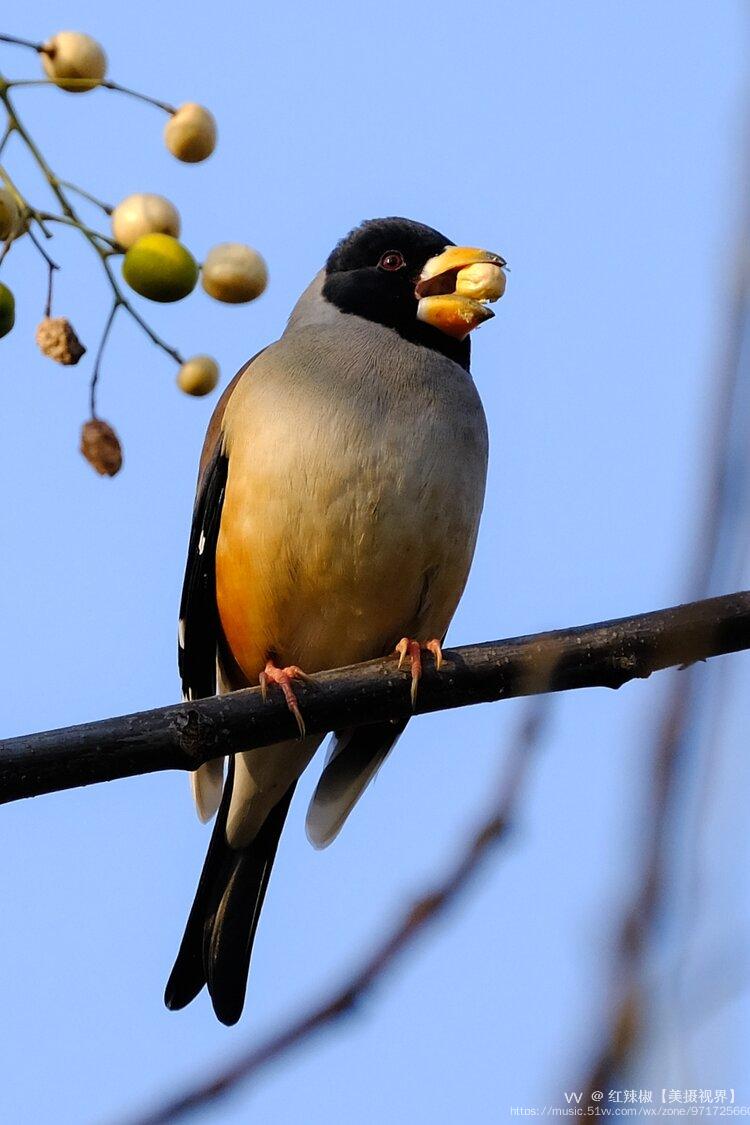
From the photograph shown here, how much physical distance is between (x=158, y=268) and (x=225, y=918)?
2571 mm

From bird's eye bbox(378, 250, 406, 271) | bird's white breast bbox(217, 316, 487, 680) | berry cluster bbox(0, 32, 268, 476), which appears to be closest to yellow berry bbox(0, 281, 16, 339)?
berry cluster bbox(0, 32, 268, 476)

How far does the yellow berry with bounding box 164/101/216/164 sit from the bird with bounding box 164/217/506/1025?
1.27 meters

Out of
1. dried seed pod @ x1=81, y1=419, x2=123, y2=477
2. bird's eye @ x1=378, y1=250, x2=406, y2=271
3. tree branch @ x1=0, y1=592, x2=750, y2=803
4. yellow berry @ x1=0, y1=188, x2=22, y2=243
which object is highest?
bird's eye @ x1=378, y1=250, x2=406, y2=271

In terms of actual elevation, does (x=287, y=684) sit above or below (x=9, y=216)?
below

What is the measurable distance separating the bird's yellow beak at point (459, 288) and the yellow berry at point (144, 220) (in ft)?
6.02

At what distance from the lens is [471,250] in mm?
4777

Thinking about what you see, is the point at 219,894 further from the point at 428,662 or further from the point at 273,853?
the point at 428,662

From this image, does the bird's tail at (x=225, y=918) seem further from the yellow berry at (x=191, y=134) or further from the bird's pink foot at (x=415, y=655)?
the yellow berry at (x=191, y=134)

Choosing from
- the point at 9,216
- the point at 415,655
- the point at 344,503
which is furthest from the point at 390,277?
the point at 9,216

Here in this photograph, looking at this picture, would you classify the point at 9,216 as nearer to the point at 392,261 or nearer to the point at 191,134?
the point at 191,134

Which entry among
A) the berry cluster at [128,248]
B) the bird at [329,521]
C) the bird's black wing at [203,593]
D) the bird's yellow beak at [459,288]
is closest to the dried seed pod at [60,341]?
the berry cluster at [128,248]

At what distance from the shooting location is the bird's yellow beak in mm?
4617

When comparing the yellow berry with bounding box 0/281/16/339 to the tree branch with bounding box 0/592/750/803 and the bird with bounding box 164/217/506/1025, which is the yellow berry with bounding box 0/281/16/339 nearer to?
the tree branch with bounding box 0/592/750/803

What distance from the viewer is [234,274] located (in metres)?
2.94
